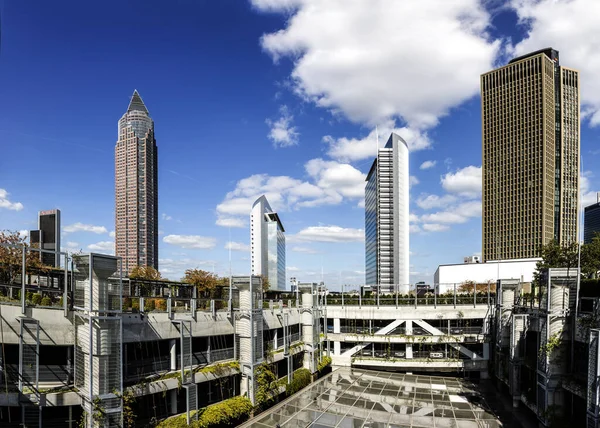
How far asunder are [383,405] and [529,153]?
110 m

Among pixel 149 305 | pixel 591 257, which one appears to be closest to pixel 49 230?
pixel 149 305

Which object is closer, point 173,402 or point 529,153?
point 173,402

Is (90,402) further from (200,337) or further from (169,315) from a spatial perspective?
(200,337)

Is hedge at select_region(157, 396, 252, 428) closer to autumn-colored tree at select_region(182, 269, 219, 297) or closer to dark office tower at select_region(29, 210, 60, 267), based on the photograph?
dark office tower at select_region(29, 210, 60, 267)

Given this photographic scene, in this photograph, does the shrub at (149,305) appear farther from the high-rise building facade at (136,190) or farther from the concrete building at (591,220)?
the concrete building at (591,220)

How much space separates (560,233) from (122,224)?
13356 centimetres

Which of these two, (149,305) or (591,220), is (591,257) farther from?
(591,220)

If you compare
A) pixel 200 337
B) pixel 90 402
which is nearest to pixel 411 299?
pixel 200 337

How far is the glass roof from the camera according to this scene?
22297mm

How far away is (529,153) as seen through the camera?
11350cm

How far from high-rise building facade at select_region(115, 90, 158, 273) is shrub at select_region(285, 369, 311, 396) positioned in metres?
107

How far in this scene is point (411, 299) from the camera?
126 ft

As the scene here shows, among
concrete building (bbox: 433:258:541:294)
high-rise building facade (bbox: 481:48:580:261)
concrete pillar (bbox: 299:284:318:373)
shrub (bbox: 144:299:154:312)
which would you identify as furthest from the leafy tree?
high-rise building facade (bbox: 481:48:580:261)

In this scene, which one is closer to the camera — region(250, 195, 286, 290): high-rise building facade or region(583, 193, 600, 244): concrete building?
region(583, 193, 600, 244): concrete building
